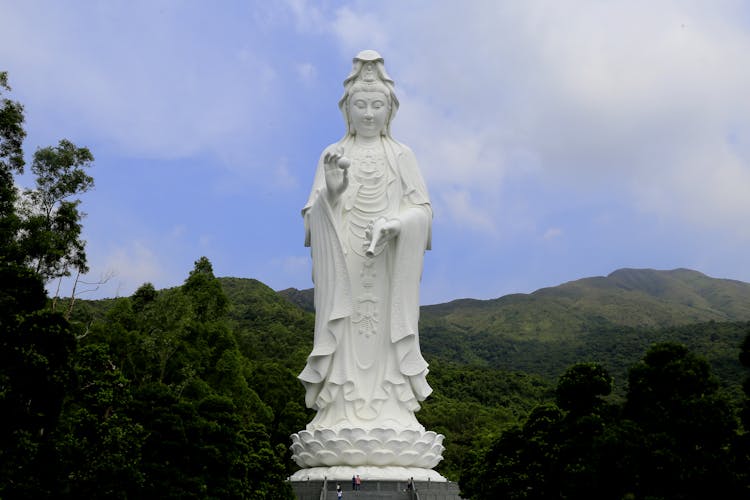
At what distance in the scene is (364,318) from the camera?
47.7 feet

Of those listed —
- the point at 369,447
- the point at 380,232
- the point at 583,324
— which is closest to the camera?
the point at 369,447

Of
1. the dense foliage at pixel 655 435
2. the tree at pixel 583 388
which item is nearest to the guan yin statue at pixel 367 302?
the tree at pixel 583 388

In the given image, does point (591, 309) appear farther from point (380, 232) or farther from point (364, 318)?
point (380, 232)

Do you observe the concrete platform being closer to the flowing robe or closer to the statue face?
the flowing robe

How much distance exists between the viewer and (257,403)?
21.4 m

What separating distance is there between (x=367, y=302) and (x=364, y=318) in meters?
0.27

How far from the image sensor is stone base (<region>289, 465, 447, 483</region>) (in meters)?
13.2

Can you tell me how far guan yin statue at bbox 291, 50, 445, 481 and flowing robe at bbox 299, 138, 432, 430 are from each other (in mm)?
17

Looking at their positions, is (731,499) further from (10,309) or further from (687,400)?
(10,309)

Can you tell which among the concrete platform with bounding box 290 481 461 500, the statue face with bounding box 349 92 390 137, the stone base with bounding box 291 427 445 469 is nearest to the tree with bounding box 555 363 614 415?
the concrete platform with bounding box 290 481 461 500

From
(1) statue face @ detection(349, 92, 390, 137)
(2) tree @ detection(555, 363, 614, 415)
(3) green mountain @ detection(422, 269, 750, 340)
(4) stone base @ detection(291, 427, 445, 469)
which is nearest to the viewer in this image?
(2) tree @ detection(555, 363, 614, 415)

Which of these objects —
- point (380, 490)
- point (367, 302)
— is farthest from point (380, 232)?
point (380, 490)

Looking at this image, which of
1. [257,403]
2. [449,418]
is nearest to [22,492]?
[257,403]

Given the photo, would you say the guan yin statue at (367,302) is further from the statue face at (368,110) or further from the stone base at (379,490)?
the stone base at (379,490)
